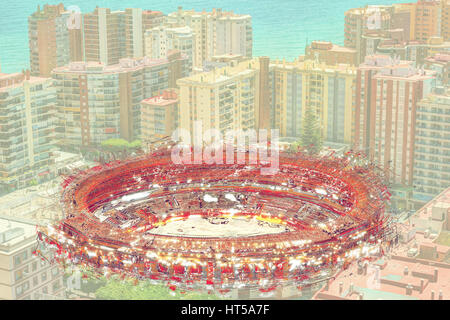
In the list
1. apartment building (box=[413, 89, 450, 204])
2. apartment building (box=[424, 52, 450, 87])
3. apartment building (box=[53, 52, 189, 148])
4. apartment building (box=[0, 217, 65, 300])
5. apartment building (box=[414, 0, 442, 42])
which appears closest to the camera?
apartment building (box=[0, 217, 65, 300])

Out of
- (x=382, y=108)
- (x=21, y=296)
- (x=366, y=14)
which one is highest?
(x=366, y=14)

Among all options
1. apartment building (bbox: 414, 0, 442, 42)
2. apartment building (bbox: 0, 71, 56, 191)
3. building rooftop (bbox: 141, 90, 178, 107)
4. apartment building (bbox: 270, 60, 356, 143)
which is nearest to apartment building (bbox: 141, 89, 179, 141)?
building rooftop (bbox: 141, 90, 178, 107)

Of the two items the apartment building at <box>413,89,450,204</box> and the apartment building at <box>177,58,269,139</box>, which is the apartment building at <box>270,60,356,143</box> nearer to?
the apartment building at <box>177,58,269,139</box>

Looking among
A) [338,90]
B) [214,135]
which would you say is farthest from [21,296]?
[338,90]

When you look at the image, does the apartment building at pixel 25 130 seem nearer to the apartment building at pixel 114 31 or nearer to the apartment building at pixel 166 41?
the apartment building at pixel 166 41

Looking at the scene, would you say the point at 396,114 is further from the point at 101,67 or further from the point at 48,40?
the point at 48,40

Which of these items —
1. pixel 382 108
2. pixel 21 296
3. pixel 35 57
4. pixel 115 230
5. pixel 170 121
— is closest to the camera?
pixel 115 230

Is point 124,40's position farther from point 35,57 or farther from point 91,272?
point 91,272
